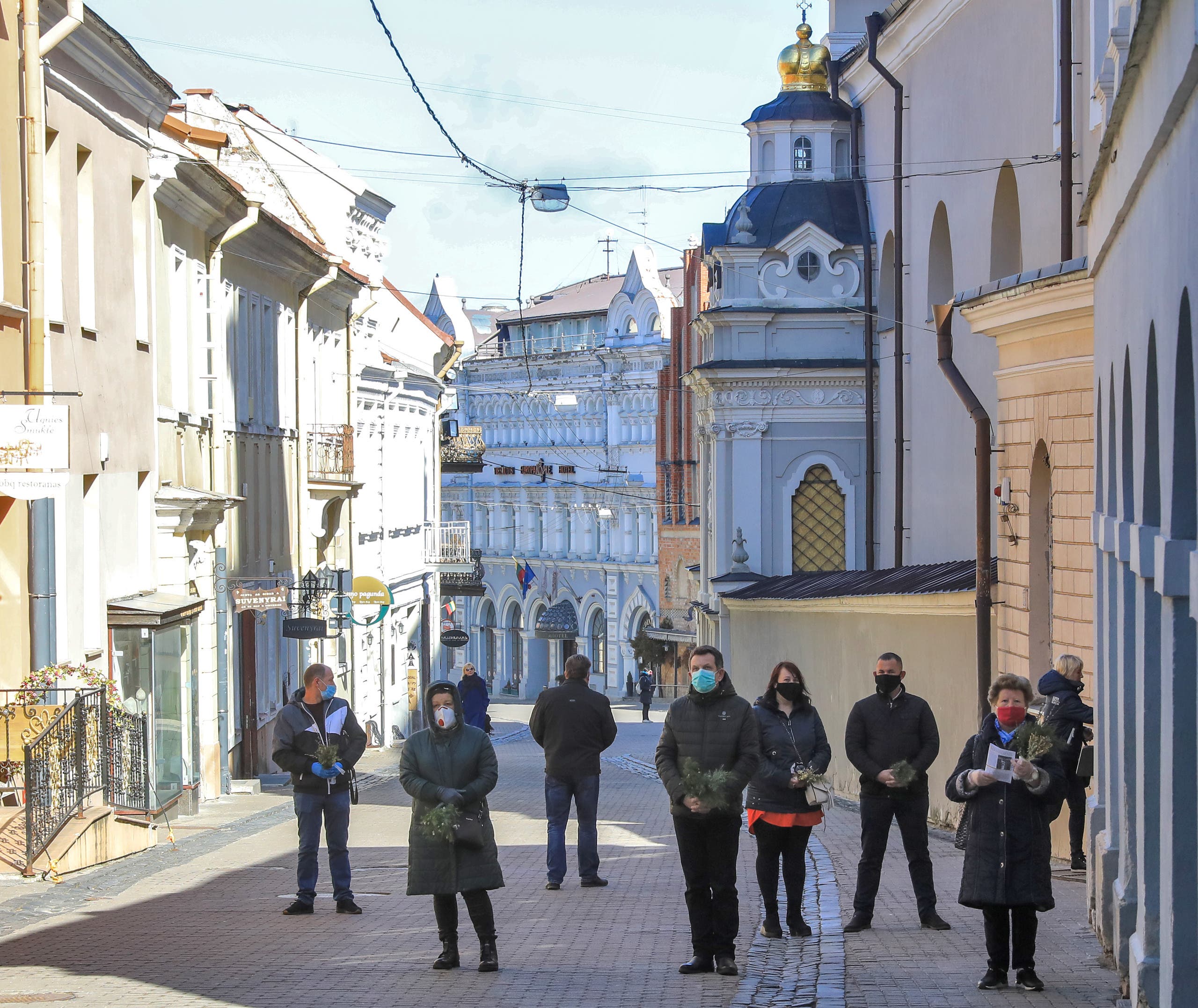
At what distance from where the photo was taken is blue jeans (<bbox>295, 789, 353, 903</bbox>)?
41.4 ft

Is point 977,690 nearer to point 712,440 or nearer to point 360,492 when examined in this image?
point 712,440

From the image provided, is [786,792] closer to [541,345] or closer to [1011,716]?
[1011,716]

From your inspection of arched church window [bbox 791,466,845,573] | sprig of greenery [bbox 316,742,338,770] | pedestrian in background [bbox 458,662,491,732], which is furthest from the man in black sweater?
arched church window [bbox 791,466,845,573]

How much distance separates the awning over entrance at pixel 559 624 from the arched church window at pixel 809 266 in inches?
1824

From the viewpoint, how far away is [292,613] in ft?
100

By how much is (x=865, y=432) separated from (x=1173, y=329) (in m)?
28.2

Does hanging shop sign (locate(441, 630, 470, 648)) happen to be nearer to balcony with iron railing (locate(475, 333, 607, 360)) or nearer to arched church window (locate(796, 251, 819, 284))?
arched church window (locate(796, 251, 819, 284))

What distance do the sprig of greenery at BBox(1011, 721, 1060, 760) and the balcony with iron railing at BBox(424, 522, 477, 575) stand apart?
3829cm

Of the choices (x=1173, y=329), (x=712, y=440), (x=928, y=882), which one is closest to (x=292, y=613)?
(x=712, y=440)

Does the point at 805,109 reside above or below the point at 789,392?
above

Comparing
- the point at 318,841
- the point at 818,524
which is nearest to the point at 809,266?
the point at 818,524

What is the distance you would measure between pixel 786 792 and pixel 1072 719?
111 inches

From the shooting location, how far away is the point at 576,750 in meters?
14.1

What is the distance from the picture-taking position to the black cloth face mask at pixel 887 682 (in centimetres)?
1130
